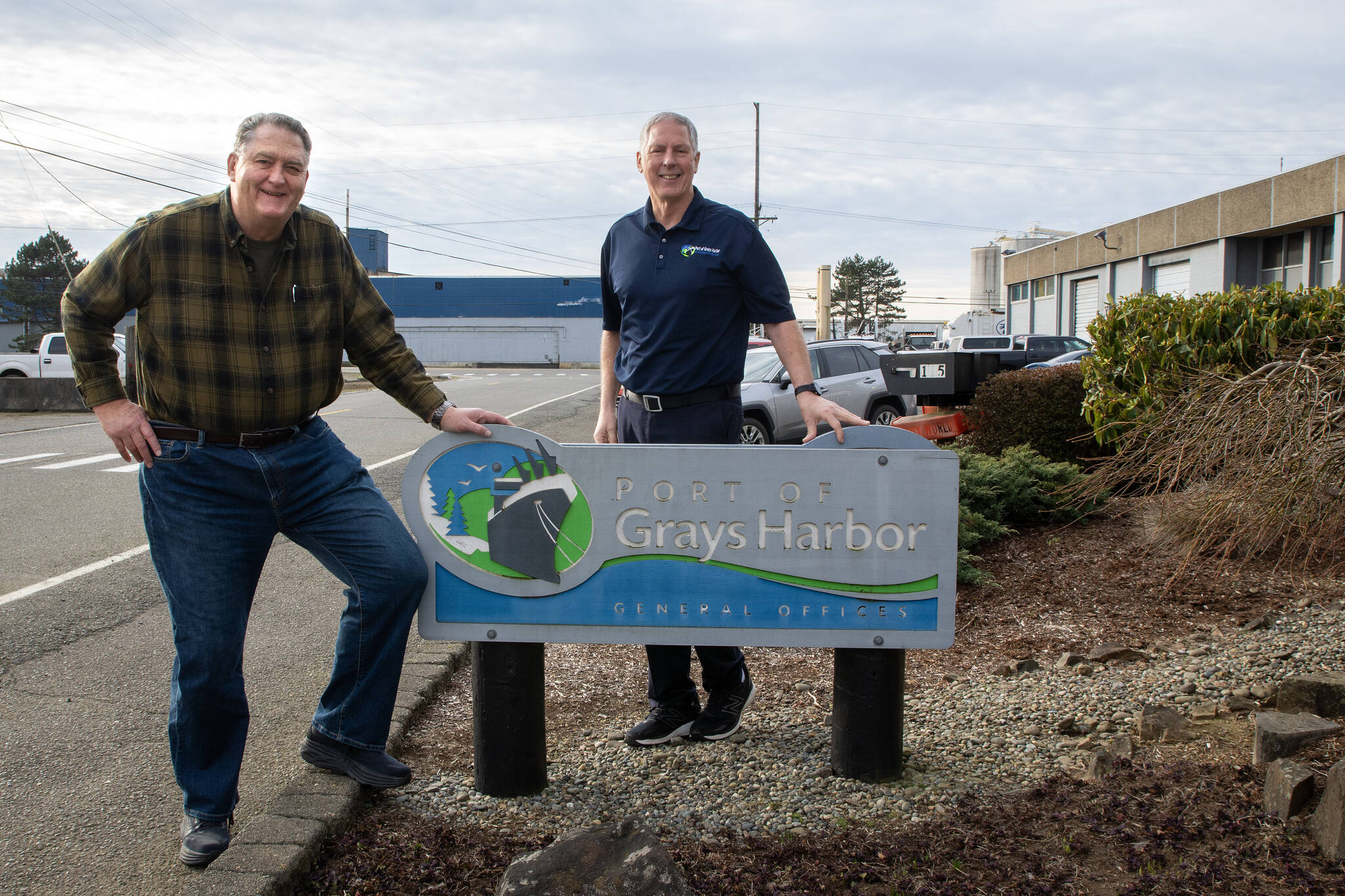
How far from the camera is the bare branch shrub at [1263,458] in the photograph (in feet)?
11.6

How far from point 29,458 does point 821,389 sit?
32.9 feet

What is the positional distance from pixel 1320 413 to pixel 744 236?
220 centimetres

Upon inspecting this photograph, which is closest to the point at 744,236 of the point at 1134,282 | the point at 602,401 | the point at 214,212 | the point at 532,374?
the point at 602,401

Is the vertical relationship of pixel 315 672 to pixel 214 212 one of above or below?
below

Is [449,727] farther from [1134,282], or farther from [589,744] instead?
[1134,282]

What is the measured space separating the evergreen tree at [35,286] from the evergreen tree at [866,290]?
76.5m

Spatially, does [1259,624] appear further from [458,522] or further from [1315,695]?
[458,522]

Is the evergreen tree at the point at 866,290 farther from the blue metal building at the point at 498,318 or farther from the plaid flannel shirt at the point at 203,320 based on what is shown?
the plaid flannel shirt at the point at 203,320

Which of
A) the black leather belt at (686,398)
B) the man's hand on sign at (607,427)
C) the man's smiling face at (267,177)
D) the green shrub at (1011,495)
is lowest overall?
the green shrub at (1011,495)

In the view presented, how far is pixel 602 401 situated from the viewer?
144 inches

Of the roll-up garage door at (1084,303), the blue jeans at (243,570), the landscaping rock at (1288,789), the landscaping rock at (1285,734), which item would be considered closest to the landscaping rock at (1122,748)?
the landscaping rock at (1285,734)

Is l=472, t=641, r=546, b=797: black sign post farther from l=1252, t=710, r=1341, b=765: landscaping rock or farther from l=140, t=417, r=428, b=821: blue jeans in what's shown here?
l=1252, t=710, r=1341, b=765: landscaping rock

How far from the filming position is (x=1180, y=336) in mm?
7273

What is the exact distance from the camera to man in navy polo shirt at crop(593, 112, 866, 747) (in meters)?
3.22
